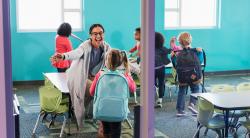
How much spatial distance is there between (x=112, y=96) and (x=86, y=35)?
3.49 metres

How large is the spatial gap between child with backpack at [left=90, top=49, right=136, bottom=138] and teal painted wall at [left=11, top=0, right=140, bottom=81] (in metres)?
2.98

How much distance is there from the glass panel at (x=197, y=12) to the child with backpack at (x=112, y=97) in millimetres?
4219

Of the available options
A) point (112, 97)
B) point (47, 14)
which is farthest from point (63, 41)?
point (112, 97)

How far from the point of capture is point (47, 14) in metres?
6.96

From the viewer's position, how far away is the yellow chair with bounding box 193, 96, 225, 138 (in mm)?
3814

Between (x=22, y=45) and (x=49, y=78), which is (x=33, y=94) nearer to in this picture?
(x=22, y=45)

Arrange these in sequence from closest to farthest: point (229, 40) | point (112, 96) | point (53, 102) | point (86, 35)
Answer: point (112, 96) < point (53, 102) < point (86, 35) < point (229, 40)

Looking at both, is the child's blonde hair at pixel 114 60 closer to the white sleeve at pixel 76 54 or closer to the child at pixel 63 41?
the white sleeve at pixel 76 54

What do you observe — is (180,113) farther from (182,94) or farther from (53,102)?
(53,102)

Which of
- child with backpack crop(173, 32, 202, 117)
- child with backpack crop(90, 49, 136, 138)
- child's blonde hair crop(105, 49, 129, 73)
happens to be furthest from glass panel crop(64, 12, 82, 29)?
child with backpack crop(90, 49, 136, 138)

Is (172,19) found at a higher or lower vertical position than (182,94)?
higher

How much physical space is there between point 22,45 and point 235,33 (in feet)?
12.9

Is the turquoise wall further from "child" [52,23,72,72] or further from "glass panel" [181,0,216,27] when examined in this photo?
"child" [52,23,72,72]

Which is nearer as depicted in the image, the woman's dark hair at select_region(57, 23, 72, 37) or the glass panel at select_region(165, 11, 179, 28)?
the woman's dark hair at select_region(57, 23, 72, 37)
